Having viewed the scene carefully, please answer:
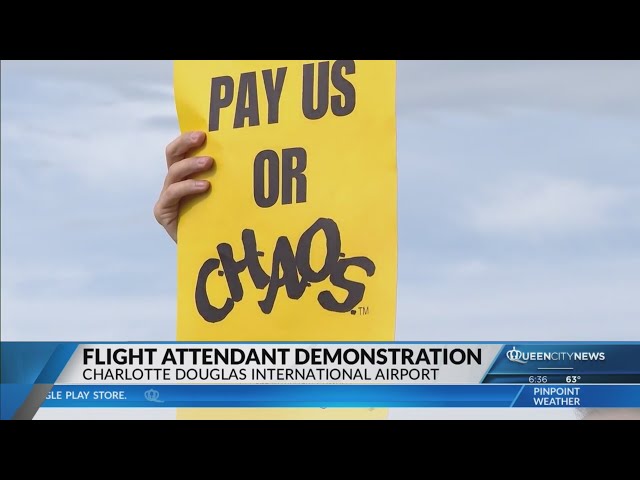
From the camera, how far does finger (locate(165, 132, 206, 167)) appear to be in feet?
6.35

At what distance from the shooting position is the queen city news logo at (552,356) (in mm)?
1930

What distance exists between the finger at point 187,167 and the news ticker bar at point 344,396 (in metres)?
0.55

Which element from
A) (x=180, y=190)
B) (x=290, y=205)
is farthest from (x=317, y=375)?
(x=180, y=190)

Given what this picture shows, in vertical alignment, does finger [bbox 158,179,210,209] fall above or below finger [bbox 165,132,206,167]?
below

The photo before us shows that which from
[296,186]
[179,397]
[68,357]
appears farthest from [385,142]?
[68,357]

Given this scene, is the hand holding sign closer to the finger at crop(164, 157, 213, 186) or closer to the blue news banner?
the finger at crop(164, 157, 213, 186)

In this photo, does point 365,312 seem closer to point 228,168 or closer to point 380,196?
point 380,196

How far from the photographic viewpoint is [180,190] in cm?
196

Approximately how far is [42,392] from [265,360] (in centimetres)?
59

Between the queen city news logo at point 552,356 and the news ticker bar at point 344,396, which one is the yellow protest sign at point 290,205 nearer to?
the news ticker bar at point 344,396

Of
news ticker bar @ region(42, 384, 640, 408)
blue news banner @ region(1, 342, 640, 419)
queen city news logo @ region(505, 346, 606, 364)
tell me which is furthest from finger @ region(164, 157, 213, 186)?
queen city news logo @ region(505, 346, 606, 364)

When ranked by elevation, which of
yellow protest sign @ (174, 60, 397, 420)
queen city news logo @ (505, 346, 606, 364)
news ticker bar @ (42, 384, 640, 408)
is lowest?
news ticker bar @ (42, 384, 640, 408)

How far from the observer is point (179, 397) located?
1.92 metres

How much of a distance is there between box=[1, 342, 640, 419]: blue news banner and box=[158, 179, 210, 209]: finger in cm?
39
